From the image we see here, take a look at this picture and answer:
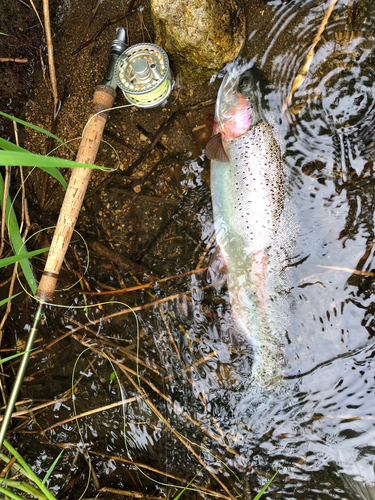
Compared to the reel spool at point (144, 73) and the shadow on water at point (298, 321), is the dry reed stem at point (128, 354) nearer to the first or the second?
the shadow on water at point (298, 321)

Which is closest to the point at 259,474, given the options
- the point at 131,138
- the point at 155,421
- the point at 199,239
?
the point at 155,421

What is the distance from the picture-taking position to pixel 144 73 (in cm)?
211

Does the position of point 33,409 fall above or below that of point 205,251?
below

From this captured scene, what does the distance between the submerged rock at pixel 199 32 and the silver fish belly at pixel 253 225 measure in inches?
20.6

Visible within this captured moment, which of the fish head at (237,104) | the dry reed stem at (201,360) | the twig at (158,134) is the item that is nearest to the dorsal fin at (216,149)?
the fish head at (237,104)

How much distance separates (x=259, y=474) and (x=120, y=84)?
2.74 m

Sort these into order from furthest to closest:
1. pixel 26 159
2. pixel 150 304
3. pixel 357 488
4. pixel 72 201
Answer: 1. pixel 150 304
2. pixel 357 488
3. pixel 72 201
4. pixel 26 159

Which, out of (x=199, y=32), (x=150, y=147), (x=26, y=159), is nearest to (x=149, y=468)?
(x=26, y=159)

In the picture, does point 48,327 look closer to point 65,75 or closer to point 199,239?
point 199,239

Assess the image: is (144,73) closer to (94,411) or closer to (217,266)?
(217,266)

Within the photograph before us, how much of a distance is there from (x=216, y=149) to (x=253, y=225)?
57cm

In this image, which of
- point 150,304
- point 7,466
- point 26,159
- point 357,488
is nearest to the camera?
point 26,159

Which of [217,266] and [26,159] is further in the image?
[217,266]

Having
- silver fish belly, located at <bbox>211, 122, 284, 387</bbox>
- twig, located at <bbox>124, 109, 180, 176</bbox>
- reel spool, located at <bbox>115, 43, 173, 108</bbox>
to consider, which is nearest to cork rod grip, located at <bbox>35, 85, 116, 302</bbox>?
reel spool, located at <bbox>115, 43, 173, 108</bbox>
